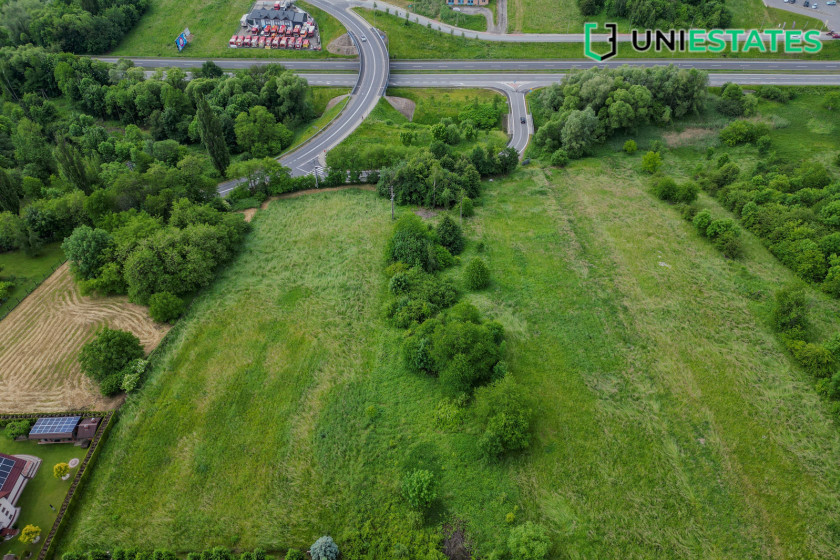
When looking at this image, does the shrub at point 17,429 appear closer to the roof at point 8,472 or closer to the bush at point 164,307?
the roof at point 8,472

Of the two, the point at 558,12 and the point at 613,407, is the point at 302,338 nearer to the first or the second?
the point at 613,407

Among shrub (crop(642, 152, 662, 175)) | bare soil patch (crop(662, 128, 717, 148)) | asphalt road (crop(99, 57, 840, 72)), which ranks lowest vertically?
shrub (crop(642, 152, 662, 175))

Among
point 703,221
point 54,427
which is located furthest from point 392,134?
point 54,427

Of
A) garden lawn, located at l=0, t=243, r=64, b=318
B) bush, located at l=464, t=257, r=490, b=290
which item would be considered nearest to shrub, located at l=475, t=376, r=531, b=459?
bush, located at l=464, t=257, r=490, b=290

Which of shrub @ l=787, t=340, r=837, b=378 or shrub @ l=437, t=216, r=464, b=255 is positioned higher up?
shrub @ l=437, t=216, r=464, b=255

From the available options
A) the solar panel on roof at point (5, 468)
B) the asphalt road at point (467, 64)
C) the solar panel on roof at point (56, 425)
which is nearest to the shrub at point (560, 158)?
the asphalt road at point (467, 64)

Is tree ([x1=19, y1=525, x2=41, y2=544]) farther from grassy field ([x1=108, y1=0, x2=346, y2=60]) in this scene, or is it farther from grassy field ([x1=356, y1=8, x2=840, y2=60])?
grassy field ([x1=356, y1=8, x2=840, y2=60])
